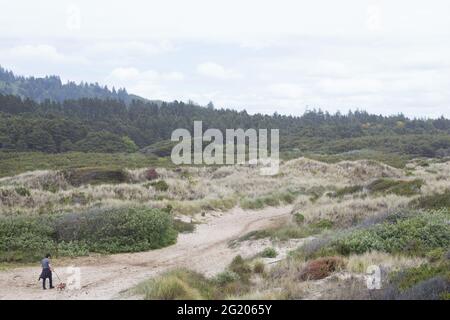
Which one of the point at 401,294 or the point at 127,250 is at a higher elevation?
the point at 401,294

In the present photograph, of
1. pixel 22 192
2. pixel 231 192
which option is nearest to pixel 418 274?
pixel 22 192

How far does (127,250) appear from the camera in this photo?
17328mm

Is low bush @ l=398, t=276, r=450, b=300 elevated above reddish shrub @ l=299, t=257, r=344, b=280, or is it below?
above

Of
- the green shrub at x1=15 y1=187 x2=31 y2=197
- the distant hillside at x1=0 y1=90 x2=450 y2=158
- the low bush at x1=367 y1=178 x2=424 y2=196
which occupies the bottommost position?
the green shrub at x1=15 y1=187 x2=31 y2=197

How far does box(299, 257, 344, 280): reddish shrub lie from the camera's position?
1109 cm

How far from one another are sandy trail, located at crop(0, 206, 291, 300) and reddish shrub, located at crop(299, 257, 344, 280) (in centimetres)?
307

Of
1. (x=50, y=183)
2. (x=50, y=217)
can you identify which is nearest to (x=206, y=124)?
(x=50, y=183)

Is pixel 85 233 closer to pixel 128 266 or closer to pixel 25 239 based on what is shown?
pixel 25 239

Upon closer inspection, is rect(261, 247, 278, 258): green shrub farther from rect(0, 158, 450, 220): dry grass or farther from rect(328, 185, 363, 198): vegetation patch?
rect(328, 185, 363, 198): vegetation patch

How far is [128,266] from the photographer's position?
15.3 m

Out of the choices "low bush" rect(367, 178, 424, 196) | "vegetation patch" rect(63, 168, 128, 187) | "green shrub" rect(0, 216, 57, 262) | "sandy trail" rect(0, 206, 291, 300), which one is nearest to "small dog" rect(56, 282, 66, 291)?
"sandy trail" rect(0, 206, 291, 300)
